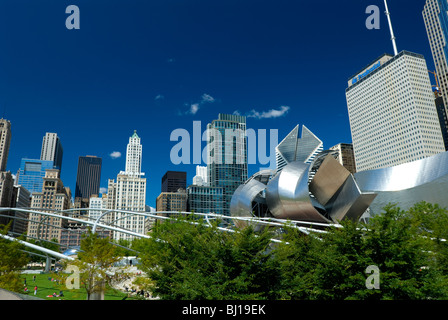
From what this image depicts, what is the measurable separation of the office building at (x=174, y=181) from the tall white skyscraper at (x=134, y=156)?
28654 mm

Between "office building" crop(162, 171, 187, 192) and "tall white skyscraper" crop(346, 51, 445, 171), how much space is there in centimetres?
10021

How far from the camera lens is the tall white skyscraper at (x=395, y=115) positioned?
371 ft

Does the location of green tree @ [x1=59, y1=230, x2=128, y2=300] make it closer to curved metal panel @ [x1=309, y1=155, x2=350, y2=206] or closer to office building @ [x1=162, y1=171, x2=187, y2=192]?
curved metal panel @ [x1=309, y1=155, x2=350, y2=206]

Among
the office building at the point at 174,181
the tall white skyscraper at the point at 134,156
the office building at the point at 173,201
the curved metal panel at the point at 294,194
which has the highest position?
the tall white skyscraper at the point at 134,156

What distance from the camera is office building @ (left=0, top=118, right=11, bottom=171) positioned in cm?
15000

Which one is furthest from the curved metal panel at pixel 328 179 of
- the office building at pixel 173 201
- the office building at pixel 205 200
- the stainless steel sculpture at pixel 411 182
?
the office building at pixel 173 201

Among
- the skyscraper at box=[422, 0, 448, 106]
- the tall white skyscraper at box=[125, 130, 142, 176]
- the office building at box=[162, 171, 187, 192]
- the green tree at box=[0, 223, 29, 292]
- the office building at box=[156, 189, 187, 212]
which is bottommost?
the green tree at box=[0, 223, 29, 292]

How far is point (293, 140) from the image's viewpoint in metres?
54.9

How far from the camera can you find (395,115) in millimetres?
120312

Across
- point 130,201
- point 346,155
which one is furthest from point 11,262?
point 346,155

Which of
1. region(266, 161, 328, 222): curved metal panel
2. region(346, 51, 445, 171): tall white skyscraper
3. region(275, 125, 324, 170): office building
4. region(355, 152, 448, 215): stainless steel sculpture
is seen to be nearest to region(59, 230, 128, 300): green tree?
region(266, 161, 328, 222): curved metal panel

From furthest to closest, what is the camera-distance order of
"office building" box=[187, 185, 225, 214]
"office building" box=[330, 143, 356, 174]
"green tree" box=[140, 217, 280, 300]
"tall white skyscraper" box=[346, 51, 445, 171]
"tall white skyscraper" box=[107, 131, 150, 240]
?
"office building" box=[330, 143, 356, 174]
"office building" box=[187, 185, 225, 214]
"tall white skyscraper" box=[107, 131, 150, 240]
"tall white skyscraper" box=[346, 51, 445, 171]
"green tree" box=[140, 217, 280, 300]

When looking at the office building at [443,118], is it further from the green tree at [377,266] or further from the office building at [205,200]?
the green tree at [377,266]
